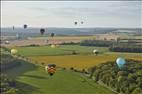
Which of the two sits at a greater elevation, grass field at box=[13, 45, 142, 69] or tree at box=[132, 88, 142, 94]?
grass field at box=[13, 45, 142, 69]

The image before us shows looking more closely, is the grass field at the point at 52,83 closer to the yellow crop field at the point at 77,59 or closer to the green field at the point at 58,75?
the green field at the point at 58,75

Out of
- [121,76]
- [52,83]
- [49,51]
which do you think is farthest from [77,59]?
[121,76]

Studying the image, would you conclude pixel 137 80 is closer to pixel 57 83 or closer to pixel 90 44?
pixel 57 83

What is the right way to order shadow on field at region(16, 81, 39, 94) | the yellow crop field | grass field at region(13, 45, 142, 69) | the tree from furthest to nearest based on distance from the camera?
1. grass field at region(13, 45, 142, 69)
2. the yellow crop field
3. shadow on field at region(16, 81, 39, 94)
4. the tree

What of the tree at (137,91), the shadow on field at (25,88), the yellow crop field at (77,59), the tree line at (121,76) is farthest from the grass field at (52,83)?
the yellow crop field at (77,59)

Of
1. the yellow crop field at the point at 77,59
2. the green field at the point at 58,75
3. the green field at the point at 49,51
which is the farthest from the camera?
the green field at the point at 49,51

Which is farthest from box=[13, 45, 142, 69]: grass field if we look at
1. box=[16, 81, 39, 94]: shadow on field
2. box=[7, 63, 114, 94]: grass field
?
box=[16, 81, 39, 94]: shadow on field

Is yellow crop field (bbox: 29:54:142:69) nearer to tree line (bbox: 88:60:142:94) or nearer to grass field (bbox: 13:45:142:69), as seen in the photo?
grass field (bbox: 13:45:142:69)

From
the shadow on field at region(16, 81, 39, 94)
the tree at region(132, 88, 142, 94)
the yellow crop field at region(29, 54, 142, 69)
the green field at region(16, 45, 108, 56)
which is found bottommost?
the shadow on field at region(16, 81, 39, 94)

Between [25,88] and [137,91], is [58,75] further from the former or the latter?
[137,91]
